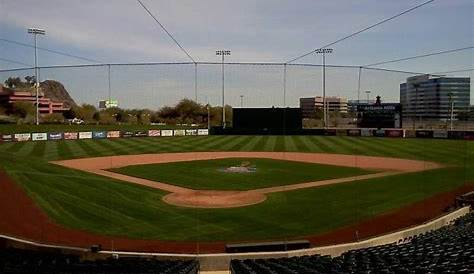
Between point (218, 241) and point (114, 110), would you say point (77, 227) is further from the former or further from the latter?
point (114, 110)

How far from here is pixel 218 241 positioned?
544 inches

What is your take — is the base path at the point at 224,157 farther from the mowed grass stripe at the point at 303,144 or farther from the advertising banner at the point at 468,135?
the advertising banner at the point at 468,135

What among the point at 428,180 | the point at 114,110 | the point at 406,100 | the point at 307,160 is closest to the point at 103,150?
the point at 114,110

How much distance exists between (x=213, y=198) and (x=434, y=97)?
50.8 metres

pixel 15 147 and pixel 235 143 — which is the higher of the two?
pixel 235 143

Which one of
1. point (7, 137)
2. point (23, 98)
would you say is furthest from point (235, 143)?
point (23, 98)

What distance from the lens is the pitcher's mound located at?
18.4m

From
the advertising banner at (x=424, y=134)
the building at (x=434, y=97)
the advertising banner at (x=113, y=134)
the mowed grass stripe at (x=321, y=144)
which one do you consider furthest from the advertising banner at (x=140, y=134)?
the advertising banner at (x=424, y=134)

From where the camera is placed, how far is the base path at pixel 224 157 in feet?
63.3

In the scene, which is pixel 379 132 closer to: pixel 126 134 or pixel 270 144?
pixel 270 144

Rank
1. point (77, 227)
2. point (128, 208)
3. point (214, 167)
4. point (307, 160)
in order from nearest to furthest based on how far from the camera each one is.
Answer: point (77, 227) < point (128, 208) < point (214, 167) < point (307, 160)

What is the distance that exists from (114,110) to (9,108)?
1082 cm

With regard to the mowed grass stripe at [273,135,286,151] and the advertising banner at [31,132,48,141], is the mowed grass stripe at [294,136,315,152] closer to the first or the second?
the mowed grass stripe at [273,135,286,151]

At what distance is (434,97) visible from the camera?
201 ft
